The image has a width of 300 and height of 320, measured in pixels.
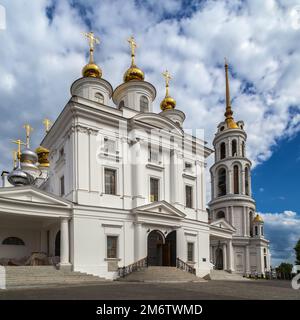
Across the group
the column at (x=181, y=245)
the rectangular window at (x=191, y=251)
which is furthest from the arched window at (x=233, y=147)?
the column at (x=181, y=245)

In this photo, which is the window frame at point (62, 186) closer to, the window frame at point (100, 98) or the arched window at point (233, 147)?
the window frame at point (100, 98)

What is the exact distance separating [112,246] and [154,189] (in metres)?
5.04

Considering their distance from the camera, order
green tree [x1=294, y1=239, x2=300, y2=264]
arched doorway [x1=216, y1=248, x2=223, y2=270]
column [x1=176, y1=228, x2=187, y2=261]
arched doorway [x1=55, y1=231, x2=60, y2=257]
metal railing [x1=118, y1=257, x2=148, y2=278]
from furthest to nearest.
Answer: green tree [x1=294, y1=239, x2=300, y2=264] < arched doorway [x1=216, y1=248, x2=223, y2=270] < column [x1=176, y1=228, x2=187, y2=261] < arched doorway [x1=55, y1=231, x2=60, y2=257] < metal railing [x1=118, y1=257, x2=148, y2=278]

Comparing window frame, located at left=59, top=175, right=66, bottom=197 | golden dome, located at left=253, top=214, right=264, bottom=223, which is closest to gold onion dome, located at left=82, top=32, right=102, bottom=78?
window frame, located at left=59, top=175, right=66, bottom=197

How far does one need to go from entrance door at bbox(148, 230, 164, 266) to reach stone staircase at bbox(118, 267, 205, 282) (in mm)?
2108

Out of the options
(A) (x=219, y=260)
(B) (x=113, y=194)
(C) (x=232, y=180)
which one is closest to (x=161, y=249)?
(B) (x=113, y=194)

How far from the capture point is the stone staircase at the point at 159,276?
19031 millimetres

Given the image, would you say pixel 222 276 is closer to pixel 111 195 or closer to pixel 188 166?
pixel 188 166

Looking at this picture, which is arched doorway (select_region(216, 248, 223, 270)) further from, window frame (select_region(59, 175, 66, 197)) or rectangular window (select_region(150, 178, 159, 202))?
window frame (select_region(59, 175, 66, 197))

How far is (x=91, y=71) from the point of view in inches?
1102

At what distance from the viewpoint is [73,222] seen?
19.6 metres

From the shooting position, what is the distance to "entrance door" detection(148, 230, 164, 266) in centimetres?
2242
